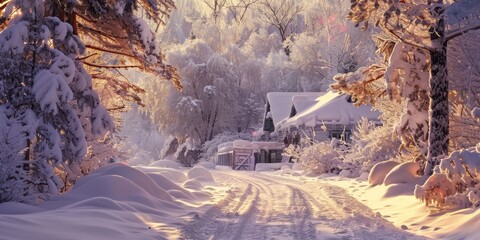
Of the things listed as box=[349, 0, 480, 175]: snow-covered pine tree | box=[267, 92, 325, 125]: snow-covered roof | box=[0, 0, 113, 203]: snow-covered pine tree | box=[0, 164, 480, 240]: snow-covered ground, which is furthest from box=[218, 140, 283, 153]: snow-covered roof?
box=[0, 0, 113, 203]: snow-covered pine tree

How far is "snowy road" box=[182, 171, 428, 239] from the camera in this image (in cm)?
953

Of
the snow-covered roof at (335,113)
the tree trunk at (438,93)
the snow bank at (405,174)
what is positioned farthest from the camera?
the snow-covered roof at (335,113)

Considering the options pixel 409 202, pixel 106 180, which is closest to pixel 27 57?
pixel 106 180

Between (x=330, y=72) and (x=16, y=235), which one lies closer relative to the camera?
(x=16, y=235)

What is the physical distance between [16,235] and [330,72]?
5017 centimetres

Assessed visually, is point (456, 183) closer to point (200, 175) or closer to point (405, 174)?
point (405, 174)

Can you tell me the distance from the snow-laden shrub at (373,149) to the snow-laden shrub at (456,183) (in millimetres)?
10996

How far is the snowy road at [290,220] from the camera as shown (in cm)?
953

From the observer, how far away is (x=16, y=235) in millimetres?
6496

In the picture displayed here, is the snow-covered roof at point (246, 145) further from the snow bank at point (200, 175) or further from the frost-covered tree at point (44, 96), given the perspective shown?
the frost-covered tree at point (44, 96)

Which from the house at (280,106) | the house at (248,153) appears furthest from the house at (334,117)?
the house at (248,153)

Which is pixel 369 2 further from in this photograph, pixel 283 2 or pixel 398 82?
pixel 283 2

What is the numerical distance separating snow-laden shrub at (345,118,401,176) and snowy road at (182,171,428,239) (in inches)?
307

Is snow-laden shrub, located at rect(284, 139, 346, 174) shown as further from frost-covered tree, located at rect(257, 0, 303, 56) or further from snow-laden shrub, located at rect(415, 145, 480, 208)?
frost-covered tree, located at rect(257, 0, 303, 56)
